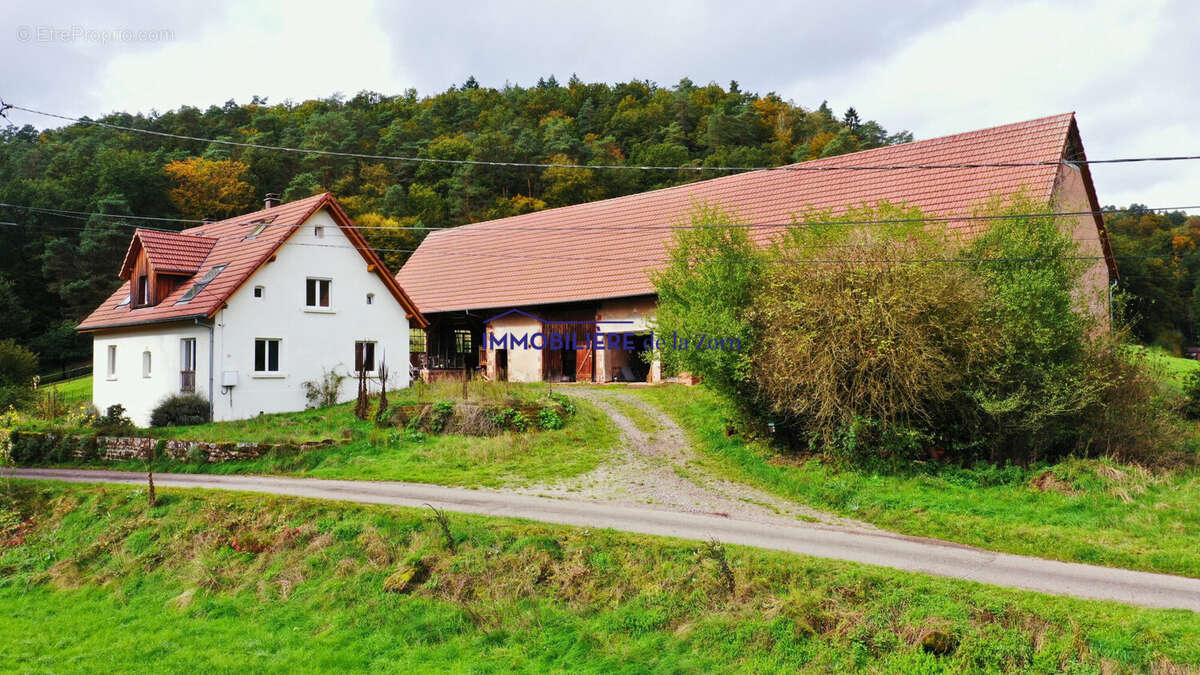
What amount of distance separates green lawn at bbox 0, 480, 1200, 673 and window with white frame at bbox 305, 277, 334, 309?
10.9 m

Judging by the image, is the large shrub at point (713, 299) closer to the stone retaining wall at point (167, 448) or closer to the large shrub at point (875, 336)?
the large shrub at point (875, 336)

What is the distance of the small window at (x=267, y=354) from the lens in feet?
72.4

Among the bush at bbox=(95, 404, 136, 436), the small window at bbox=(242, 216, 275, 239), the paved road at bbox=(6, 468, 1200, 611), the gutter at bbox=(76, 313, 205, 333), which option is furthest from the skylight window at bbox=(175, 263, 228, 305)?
the paved road at bbox=(6, 468, 1200, 611)

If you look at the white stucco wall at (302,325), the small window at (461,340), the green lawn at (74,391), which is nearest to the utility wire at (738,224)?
the white stucco wall at (302,325)

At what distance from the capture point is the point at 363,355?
80.3 feet

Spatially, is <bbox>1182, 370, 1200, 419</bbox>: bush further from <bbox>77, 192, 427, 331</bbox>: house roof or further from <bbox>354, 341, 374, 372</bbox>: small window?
<bbox>354, 341, 374, 372</bbox>: small window

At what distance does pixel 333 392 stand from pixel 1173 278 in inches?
1854

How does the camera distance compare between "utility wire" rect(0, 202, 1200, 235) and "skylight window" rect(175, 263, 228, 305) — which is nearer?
"utility wire" rect(0, 202, 1200, 235)

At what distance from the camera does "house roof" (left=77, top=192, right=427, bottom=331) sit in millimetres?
21656

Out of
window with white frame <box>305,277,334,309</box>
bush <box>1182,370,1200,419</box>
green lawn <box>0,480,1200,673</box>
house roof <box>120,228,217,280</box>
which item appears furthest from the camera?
house roof <box>120,228,217,280</box>

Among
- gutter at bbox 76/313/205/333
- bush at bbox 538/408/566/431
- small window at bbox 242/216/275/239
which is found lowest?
bush at bbox 538/408/566/431

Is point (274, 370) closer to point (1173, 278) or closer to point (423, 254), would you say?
point (423, 254)

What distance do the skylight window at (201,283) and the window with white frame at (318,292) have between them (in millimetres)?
2644

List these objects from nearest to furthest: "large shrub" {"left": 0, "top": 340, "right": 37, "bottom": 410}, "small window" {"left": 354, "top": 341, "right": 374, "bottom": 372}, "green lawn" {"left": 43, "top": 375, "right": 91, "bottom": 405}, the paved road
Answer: the paved road < "small window" {"left": 354, "top": 341, "right": 374, "bottom": 372} < "large shrub" {"left": 0, "top": 340, "right": 37, "bottom": 410} < "green lawn" {"left": 43, "top": 375, "right": 91, "bottom": 405}
